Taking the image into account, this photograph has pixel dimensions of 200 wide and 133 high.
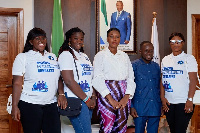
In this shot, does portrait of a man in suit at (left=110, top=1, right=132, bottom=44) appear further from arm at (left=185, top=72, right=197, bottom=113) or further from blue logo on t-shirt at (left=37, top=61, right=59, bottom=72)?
blue logo on t-shirt at (left=37, top=61, right=59, bottom=72)

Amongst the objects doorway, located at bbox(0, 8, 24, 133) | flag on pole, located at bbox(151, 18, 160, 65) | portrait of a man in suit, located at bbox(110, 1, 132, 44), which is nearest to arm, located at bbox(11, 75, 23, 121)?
doorway, located at bbox(0, 8, 24, 133)

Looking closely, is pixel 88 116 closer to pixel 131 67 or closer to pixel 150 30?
pixel 131 67

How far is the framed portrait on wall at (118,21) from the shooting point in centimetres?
414

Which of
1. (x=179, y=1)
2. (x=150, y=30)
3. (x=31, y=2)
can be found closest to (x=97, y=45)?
(x=150, y=30)

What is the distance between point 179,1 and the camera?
439 cm

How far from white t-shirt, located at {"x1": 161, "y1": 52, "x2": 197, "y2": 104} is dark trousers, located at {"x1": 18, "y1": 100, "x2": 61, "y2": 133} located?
1.21 metres

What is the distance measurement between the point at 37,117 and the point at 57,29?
1876mm

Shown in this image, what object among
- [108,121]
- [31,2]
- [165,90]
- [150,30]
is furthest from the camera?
[150,30]

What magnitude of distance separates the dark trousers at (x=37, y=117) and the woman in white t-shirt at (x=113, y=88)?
512 mm

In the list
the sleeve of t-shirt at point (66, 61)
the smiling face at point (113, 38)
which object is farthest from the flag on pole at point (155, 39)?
the sleeve of t-shirt at point (66, 61)

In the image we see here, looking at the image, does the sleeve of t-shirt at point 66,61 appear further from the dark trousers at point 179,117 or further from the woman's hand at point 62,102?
the dark trousers at point 179,117

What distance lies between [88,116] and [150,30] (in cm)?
229

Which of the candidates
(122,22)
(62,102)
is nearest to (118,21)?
(122,22)

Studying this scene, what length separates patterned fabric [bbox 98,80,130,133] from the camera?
2.66 metres
